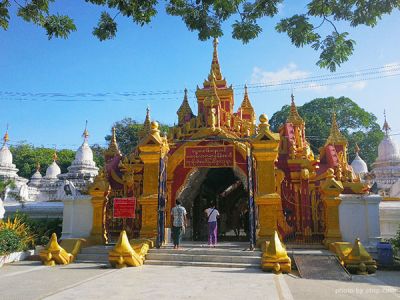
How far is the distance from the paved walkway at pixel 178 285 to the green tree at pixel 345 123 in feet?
109

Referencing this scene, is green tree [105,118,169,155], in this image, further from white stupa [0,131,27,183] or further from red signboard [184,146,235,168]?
red signboard [184,146,235,168]

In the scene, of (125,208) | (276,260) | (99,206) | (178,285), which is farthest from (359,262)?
(99,206)

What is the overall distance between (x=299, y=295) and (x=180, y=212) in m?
4.86

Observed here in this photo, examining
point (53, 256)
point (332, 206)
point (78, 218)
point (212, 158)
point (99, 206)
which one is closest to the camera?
point (53, 256)

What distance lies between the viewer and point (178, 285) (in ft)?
23.7

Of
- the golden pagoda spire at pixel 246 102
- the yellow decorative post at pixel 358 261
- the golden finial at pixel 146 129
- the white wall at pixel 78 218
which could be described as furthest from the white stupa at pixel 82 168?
the yellow decorative post at pixel 358 261

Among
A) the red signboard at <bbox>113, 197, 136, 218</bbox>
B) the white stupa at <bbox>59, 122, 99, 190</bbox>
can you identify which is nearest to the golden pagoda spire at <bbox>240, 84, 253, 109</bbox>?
the red signboard at <bbox>113, 197, 136, 218</bbox>

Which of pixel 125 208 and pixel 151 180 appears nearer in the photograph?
pixel 151 180

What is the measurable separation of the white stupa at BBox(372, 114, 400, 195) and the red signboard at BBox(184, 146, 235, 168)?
1863cm

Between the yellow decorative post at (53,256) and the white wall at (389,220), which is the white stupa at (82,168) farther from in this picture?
the white wall at (389,220)

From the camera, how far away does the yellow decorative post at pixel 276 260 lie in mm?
8719

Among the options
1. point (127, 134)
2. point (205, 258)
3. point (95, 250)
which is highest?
point (127, 134)

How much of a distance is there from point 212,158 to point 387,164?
21.6 metres

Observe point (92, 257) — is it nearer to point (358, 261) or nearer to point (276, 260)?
point (276, 260)
